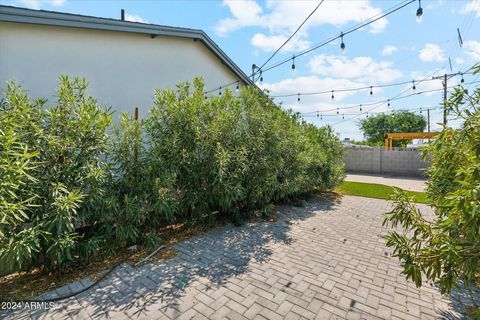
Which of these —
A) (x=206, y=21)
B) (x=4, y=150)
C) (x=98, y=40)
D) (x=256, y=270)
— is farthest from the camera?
(x=206, y=21)

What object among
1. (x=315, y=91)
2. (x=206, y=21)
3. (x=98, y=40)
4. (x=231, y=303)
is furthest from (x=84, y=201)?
(x=315, y=91)

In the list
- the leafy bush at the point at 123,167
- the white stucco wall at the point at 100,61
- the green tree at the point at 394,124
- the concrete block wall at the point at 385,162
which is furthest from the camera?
the green tree at the point at 394,124

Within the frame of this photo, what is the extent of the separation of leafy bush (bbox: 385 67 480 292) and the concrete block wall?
44.8ft

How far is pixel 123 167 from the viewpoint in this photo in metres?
3.91

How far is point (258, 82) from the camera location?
8.55 metres

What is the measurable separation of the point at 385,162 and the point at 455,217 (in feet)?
55.4

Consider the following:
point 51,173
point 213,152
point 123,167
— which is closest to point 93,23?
point 123,167

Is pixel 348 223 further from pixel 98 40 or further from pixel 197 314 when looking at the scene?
pixel 98 40

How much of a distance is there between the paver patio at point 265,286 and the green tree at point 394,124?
27889mm

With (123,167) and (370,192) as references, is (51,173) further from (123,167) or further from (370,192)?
(370,192)

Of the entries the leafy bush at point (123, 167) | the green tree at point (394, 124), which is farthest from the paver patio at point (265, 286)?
the green tree at point (394, 124)

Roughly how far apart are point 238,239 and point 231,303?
1991 millimetres

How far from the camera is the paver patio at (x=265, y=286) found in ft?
8.61

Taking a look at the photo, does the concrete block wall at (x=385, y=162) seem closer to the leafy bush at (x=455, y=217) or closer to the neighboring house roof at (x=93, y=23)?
the neighboring house roof at (x=93, y=23)
